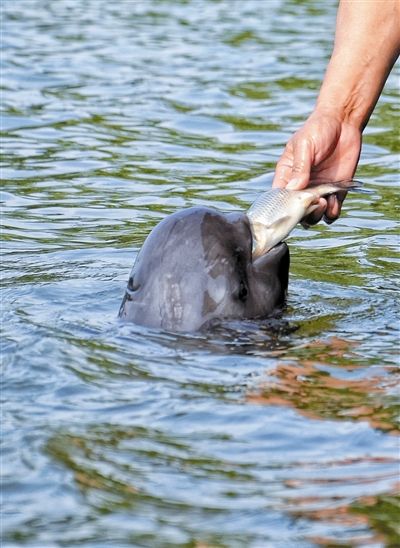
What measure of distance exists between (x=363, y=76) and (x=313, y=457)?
9.93 ft

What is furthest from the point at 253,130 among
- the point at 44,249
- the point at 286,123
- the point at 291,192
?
the point at 291,192

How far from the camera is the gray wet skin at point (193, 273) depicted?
602 centimetres

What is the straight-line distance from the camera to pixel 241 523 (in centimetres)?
412

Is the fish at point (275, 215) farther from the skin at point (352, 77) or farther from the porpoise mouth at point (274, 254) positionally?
the skin at point (352, 77)

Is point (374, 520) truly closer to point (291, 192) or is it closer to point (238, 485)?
point (238, 485)

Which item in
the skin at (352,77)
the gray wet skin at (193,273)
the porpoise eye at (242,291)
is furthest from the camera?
the skin at (352,77)

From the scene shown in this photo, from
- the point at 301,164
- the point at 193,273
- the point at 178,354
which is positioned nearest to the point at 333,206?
the point at 301,164

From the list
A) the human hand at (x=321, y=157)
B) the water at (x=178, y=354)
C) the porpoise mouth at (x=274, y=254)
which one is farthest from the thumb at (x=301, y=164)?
the water at (x=178, y=354)

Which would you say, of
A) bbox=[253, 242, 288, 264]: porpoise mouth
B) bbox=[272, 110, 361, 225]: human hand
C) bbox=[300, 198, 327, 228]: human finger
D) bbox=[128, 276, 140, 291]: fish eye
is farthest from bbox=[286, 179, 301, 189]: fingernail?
bbox=[128, 276, 140, 291]: fish eye

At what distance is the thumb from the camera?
6520 mm

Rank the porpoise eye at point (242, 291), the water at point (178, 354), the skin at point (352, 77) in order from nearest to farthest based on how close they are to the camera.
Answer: the water at point (178, 354) → the porpoise eye at point (242, 291) → the skin at point (352, 77)

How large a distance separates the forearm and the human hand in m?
0.08

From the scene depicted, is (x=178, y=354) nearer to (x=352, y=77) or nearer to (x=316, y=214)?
(x=316, y=214)

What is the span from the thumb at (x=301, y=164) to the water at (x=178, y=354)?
0.60m
